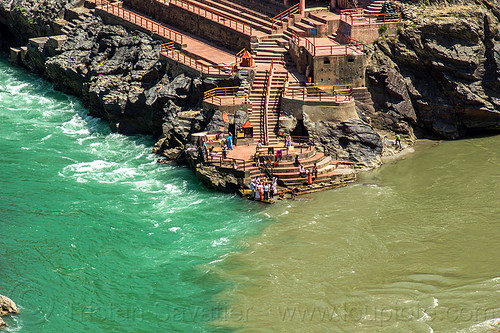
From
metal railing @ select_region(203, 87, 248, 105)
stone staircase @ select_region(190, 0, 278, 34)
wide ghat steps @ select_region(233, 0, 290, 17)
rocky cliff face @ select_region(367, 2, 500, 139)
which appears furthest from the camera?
wide ghat steps @ select_region(233, 0, 290, 17)

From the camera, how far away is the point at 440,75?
62125mm

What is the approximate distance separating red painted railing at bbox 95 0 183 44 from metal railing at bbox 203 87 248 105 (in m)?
9.92

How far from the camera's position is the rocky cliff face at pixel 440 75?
61.5 meters

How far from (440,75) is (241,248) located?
76.4 ft

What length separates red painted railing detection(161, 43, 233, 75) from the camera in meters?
63.2

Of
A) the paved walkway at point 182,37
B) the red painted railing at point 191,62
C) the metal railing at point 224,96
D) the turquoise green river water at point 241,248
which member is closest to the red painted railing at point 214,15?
the paved walkway at point 182,37

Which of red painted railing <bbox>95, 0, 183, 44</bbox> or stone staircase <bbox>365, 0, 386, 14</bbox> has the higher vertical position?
stone staircase <bbox>365, 0, 386, 14</bbox>

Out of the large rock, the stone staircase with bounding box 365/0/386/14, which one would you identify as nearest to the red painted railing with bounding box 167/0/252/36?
the stone staircase with bounding box 365/0/386/14

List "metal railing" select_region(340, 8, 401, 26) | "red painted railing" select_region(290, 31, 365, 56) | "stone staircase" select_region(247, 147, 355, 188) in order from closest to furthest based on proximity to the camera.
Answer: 1. "stone staircase" select_region(247, 147, 355, 188)
2. "red painted railing" select_region(290, 31, 365, 56)
3. "metal railing" select_region(340, 8, 401, 26)

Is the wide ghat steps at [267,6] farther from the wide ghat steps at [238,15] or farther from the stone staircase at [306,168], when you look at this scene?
the stone staircase at [306,168]

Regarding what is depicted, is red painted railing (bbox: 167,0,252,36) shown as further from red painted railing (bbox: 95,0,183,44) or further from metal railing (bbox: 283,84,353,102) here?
metal railing (bbox: 283,84,353,102)

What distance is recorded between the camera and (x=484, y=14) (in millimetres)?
63156

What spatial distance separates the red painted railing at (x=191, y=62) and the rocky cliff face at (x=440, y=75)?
10.8 metres

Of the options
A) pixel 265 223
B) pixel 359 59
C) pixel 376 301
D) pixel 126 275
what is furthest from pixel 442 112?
pixel 126 275
